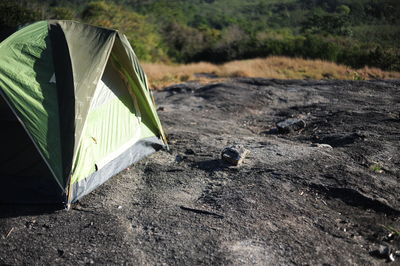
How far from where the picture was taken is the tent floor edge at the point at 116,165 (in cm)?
533

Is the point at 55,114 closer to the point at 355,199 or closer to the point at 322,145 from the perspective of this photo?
the point at 355,199

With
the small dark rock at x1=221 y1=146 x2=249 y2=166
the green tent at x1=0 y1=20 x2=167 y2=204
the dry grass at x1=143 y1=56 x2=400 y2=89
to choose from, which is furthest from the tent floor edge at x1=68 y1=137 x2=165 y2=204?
the dry grass at x1=143 y1=56 x2=400 y2=89

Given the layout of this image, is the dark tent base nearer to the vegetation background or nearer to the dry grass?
the vegetation background

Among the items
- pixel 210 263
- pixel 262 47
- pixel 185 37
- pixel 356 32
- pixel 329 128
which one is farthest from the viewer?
pixel 185 37

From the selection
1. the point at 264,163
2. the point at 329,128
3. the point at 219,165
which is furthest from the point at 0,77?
the point at 329,128

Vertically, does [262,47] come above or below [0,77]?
below

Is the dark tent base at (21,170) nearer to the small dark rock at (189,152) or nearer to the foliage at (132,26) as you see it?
the small dark rock at (189,152)

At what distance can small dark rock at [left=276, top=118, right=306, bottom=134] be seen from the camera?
8.53 meters

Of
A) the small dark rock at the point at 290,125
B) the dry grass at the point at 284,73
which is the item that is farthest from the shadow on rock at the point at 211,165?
the dry grass at the point at 284,73

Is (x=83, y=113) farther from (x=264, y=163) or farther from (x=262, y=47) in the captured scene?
(x=262, y=47)

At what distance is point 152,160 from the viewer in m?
6.81

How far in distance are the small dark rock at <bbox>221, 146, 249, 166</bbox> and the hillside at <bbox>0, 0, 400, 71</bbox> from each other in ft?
12.1

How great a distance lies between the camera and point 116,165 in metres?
6.17

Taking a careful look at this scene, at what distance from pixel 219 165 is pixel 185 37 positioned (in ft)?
118
